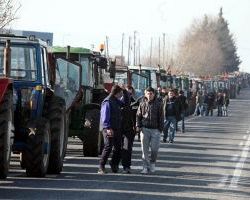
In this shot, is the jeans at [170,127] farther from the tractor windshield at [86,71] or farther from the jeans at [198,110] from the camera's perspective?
the jeans at [198,110]

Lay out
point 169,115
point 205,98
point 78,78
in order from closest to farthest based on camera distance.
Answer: point 78,78
point 169,115
point 205,98

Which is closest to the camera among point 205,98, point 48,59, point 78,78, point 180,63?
point 48,59

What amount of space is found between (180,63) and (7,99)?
15319cm

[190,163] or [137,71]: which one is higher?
[137,71]

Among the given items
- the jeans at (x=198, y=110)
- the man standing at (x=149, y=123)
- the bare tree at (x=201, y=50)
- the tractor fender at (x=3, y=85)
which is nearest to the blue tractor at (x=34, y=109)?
the tractor fender at (x=3, y=85)

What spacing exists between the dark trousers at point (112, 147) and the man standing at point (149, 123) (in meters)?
0.71

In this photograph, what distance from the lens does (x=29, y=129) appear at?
54.2 feet

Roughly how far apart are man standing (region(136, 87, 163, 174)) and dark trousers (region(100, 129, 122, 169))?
2.32 ft

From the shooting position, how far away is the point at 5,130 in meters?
15.3

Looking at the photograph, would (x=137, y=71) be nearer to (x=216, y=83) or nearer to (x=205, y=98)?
(x=205, y=98)

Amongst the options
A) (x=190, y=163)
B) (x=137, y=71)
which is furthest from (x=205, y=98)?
(x=190, y=163)

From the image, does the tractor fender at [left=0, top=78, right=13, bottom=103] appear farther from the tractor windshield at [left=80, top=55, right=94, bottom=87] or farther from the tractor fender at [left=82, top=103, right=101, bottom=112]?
the tractor windshield at [left=80, top=55, right=94, bottom=87]

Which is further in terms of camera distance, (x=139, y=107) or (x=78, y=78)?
(x=78, y=78)

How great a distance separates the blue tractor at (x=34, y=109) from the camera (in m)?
16.5
